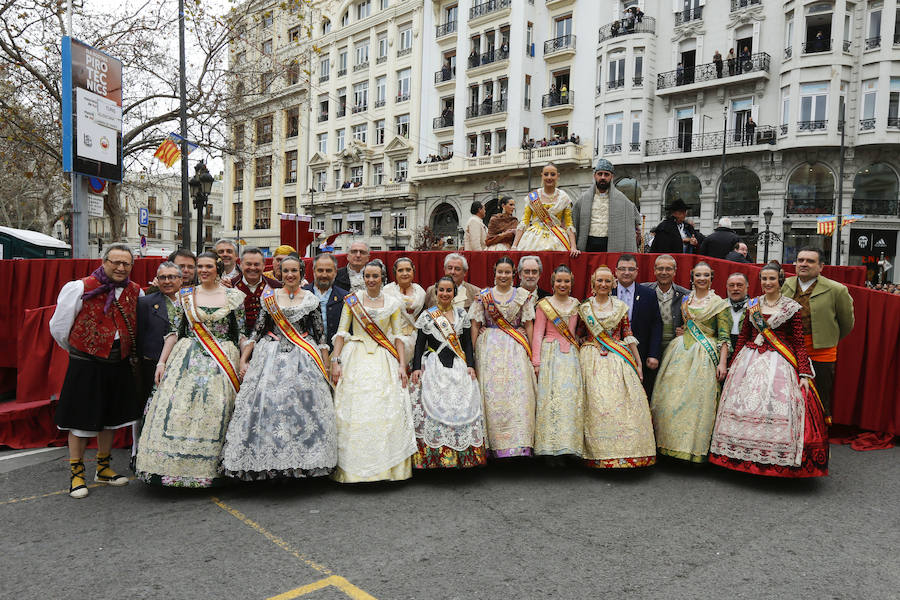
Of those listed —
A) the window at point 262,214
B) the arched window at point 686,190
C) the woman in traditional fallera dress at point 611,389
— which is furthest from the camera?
the window at point 262,214

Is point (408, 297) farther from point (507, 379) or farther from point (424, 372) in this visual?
point (507, 379)

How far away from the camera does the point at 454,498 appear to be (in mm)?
4457

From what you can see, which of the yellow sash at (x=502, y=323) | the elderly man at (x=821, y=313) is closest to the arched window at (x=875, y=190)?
the elderly man at (x=821, y=313)

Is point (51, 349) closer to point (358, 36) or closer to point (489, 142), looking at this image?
point (489, 142)

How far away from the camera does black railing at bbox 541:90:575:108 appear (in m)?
28.4

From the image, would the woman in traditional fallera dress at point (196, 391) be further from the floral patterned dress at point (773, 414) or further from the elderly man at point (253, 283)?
the floral patterned dress at point (773, 414)

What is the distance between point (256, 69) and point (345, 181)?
22533 mm

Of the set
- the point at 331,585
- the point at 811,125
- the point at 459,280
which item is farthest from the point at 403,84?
the point at 331,585

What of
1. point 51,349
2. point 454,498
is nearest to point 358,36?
point 51,349

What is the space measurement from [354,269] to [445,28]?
101 feet

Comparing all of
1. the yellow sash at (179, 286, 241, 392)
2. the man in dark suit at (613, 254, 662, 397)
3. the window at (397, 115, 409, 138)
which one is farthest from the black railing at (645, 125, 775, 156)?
the yellow sash at (179, 286, 241, 392)

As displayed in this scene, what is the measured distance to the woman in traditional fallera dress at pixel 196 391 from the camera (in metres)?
4.35

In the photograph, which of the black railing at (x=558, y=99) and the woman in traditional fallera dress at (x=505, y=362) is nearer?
the woman in traditional fallera dress at (x=505, y=362)

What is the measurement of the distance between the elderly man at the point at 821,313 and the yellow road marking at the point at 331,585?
4.45 m
